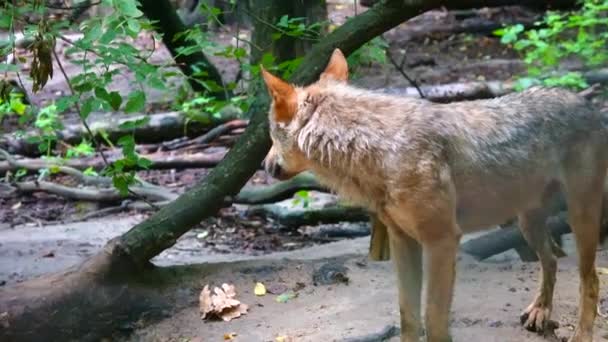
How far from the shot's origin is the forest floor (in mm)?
5969

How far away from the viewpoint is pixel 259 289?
267 inches

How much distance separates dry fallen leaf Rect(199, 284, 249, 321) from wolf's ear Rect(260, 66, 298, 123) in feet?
6.20

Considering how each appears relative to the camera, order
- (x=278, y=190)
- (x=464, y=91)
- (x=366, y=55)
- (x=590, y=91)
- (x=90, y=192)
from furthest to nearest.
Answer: (x=464, y=91), (x=90, y=192), (x=278, y=190), (x=590, y=91), (x=366, y=55)

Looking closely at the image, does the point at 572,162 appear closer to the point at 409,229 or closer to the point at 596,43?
the point at 409,229

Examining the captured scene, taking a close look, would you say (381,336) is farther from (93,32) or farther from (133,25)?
(93,32)

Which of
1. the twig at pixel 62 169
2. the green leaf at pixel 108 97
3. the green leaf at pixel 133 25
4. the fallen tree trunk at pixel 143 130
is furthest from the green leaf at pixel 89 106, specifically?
the fallen tree trunk at pixel 143 130

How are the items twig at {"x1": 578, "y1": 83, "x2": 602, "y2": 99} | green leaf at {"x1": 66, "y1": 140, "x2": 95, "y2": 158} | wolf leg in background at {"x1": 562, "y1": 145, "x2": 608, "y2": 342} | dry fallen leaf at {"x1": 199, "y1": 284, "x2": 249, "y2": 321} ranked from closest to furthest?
wolf leg in background at {"x1": 562, "y1": 145, "x2": 608, "y2": 342} < dry fallen leaf at {"x1": 199, "y1": 284, "x2": 249, "y2": 321} < twig at {"x1": 578, "y1": 83, "x2": 602, "y2": 99} < green leaf at {"x1": 66, "y1": 140, "x2": 95, "y2": 158}

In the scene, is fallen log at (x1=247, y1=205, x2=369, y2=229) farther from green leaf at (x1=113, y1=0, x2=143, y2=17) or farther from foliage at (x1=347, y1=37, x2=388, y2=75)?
green leaf at (x1=113, y1=0, x2=143, y2=17)

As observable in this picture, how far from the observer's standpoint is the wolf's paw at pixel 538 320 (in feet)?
18.6

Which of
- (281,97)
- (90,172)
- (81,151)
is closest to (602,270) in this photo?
(281,97)

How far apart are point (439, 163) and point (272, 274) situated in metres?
2.42

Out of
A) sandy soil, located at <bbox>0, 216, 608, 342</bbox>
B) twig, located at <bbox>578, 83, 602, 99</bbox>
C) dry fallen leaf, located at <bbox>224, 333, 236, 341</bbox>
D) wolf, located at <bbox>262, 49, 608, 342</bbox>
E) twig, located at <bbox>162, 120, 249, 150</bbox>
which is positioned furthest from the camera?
twig, located at <bbox>162, 120, 249, 150</bbox>

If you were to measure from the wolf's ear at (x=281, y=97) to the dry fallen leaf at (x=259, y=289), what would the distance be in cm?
200

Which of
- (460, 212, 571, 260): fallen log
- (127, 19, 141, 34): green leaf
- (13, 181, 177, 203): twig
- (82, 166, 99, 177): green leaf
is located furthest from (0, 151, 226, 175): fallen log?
(127, 19, 141, 34): green leaf
